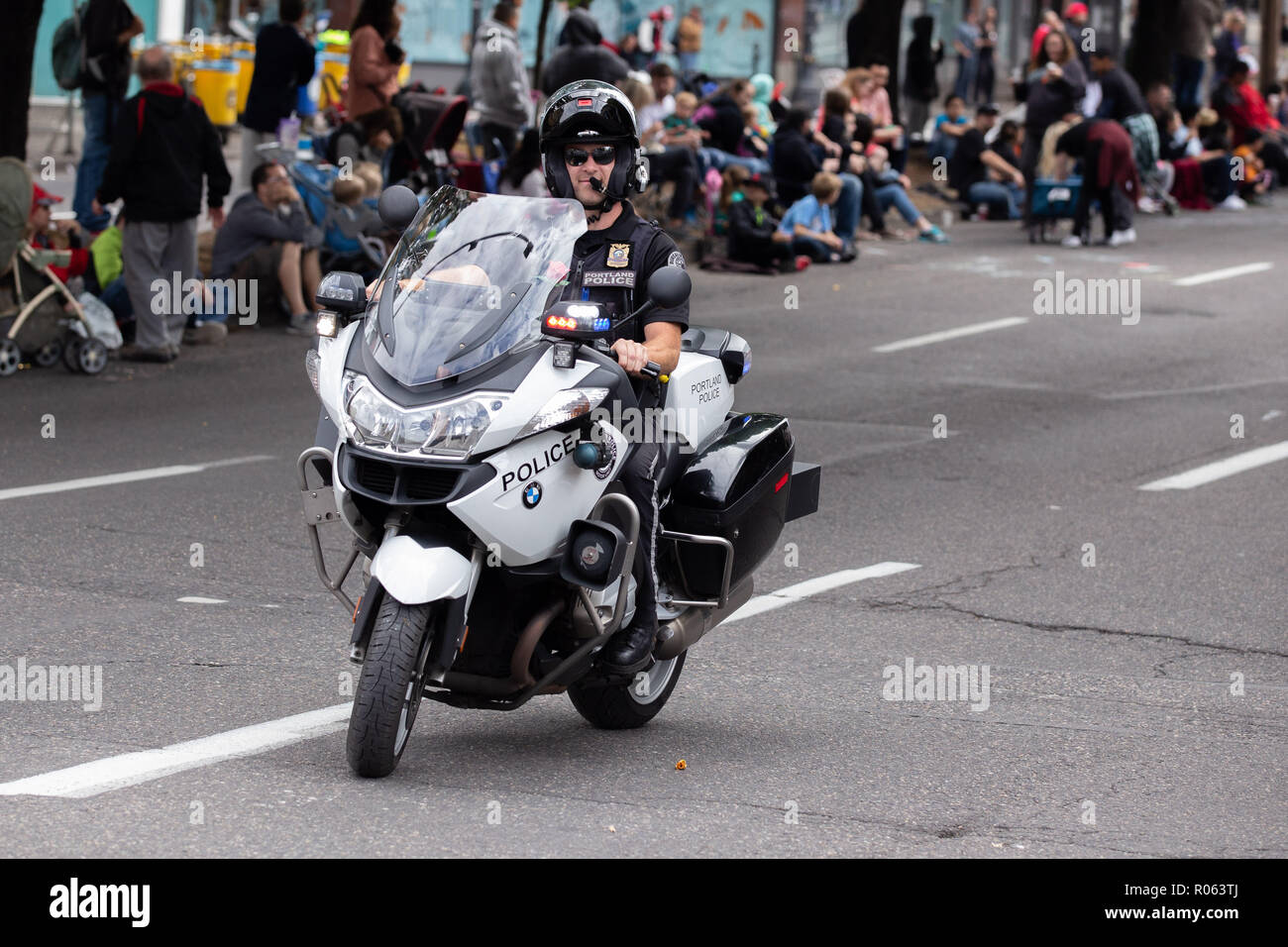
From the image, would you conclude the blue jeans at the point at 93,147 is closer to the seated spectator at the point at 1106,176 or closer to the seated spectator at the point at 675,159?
the seated spectator at the point at 675,159

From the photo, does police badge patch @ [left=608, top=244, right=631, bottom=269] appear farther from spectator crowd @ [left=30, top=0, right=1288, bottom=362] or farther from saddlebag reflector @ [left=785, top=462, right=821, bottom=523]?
spectator crowd @ [left=30, top=0, right=1288, bottom=362]

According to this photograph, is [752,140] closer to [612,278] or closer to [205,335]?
[205,335]

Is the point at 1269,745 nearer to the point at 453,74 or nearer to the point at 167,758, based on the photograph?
the point at 167,758

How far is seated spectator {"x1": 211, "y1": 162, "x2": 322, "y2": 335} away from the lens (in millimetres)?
15555

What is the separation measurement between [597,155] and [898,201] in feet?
58.8

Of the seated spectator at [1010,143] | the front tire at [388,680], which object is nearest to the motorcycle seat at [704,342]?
the front tire at [388,680]

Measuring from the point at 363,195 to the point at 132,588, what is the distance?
921cm

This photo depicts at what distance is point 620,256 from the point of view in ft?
20.2

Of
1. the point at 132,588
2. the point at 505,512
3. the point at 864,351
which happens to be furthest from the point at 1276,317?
the point at 505,512

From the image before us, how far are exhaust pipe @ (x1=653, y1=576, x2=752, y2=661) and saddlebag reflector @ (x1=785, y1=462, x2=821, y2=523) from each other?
0.40 metres

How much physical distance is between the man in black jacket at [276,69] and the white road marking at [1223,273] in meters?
8.75

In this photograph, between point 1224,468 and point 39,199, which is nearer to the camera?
point 1224,468

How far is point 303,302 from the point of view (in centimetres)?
1652

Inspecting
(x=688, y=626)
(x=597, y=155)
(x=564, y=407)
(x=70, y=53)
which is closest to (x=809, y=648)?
(x=688, y=626)
